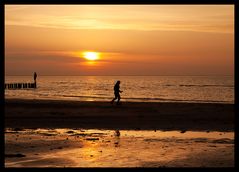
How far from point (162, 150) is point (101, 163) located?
Result: 2.93 m

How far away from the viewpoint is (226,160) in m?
10.4

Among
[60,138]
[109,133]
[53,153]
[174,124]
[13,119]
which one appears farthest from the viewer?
[13,119]

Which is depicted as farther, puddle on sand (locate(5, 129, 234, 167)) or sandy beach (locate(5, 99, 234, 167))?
sandy beach (locate(5, 99, 234, 167))

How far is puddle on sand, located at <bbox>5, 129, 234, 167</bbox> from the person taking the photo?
393 inches

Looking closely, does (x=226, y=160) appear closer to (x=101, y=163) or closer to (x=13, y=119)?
(x=101, y=163)

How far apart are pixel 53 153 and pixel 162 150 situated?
11.3 ft

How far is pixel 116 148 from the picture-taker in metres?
12.2

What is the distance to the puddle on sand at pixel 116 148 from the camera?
9977 millimetres

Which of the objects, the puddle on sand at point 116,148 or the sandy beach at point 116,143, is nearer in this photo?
the puddle on sand at point 116,148

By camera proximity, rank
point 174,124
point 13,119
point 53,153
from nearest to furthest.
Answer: point 53,153 < point 174,124 < point 13,119

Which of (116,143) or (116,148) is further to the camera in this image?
(116,143)
